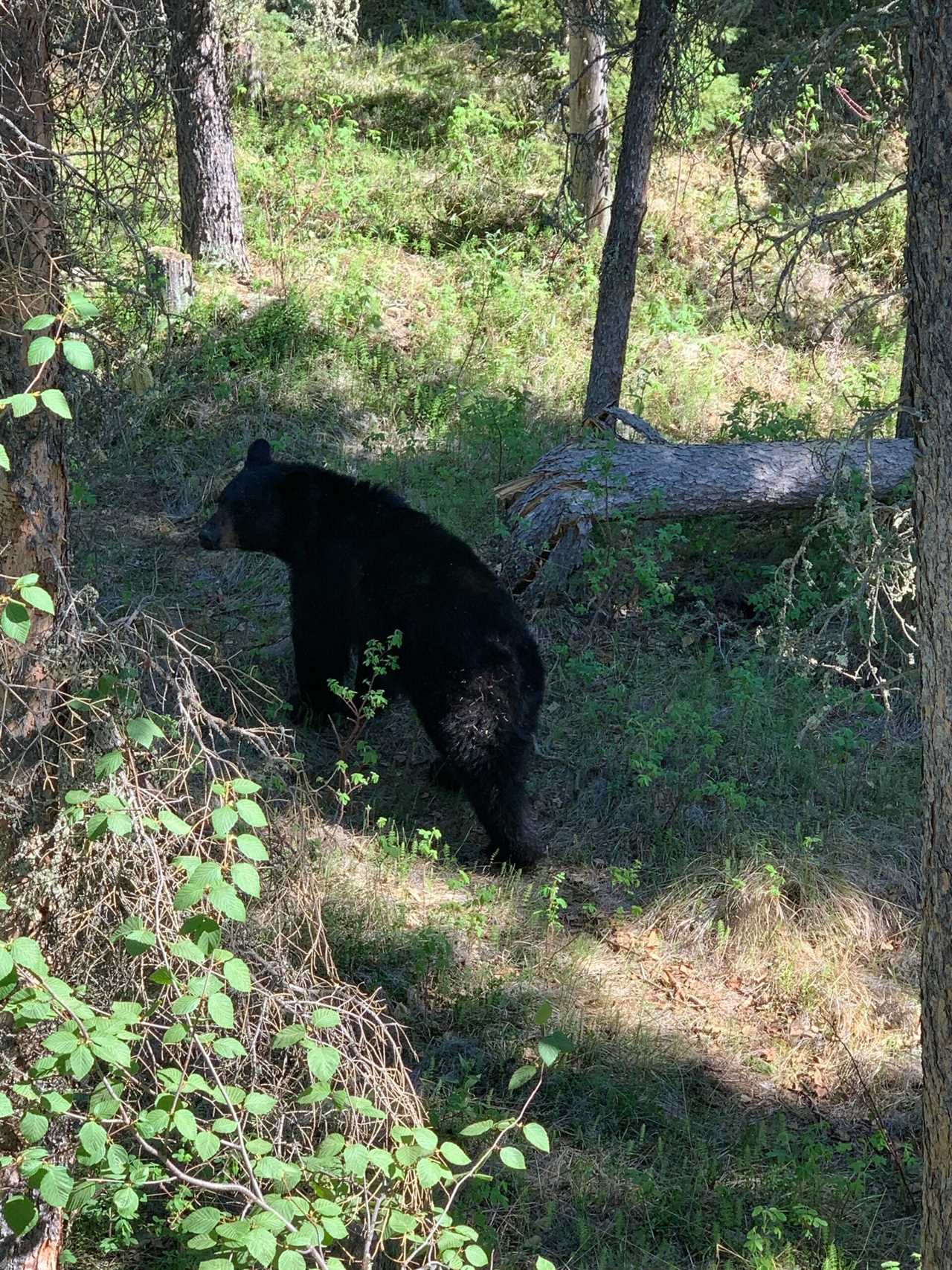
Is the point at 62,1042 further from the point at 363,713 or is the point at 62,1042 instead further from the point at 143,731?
the point at 363,713

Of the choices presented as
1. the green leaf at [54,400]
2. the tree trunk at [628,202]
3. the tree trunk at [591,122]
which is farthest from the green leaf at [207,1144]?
the tree trunk at [591,122]

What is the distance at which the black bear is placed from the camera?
21.7 ft

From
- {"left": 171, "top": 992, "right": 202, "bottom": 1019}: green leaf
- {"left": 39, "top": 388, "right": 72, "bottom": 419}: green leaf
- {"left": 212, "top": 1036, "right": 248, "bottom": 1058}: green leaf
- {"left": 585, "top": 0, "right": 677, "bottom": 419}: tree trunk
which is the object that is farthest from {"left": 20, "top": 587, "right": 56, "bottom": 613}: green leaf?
{"left": 585, "top": 0, "right": 677, "bottom": 419}: tree trunk

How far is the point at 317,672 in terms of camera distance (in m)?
7.66

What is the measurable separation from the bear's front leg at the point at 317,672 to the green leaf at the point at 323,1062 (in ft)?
14.3

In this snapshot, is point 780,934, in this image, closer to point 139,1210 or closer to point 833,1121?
point 833,1121

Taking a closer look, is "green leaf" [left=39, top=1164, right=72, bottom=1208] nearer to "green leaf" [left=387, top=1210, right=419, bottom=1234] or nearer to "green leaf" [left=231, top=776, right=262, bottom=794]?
"green leaf" [left=387, top=1210, right=419, bottom=1234]

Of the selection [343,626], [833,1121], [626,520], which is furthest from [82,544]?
[833,1121]

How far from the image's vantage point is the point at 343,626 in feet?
24.3

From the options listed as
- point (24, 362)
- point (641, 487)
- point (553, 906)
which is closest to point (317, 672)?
point (553, 906)

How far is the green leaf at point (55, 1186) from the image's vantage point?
2.94 m

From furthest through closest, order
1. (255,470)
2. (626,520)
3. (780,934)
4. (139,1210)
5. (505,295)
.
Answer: (505,295) → (626,520) → (255,470) → (780,934) → (139,1210)

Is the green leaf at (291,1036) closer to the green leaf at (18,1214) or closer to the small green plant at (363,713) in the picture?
the green leaf at (18,1214)

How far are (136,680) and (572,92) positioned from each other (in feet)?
Answer: 43.4
